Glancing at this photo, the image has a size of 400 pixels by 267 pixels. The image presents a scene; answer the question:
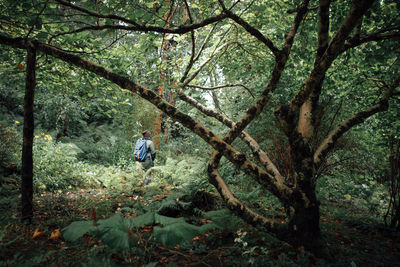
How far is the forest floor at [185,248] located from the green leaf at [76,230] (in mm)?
166

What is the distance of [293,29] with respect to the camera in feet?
9.52

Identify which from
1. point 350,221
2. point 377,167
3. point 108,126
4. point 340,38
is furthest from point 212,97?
point 340,38

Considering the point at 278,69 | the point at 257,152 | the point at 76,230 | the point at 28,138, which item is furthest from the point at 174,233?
the point at 28,138

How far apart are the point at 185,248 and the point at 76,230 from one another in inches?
51.4

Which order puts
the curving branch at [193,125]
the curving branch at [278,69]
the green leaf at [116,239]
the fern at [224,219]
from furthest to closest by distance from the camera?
the curving branch at [278,69] → the curving branch at [193,125] → the fern at [224,219] → the green leaf at [116,239]

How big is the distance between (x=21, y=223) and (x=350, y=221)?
5.31 meters

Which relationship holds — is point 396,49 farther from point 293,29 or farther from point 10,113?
point 10,113

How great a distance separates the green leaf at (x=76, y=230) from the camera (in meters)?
1.48

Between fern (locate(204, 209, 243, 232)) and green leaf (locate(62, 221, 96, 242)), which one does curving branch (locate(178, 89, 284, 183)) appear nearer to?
fern (locate(204, 209, 243, 232))

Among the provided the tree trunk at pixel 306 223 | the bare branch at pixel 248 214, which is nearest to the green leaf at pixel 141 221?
the bare branch at pixel 248 214

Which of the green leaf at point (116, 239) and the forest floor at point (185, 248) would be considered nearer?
the green leaf at point (116, 239)

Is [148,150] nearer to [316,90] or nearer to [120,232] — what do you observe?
[316,90]

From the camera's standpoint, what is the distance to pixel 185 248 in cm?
245

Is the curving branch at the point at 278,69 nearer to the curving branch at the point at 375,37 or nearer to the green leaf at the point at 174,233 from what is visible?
the curving branch at the point at 375,37
